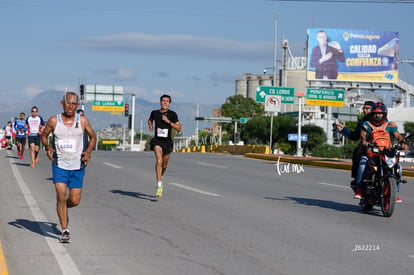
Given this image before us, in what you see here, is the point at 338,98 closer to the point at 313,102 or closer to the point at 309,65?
the point at 313,102

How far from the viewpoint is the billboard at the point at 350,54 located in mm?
65812

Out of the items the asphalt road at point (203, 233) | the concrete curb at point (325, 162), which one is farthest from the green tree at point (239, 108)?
the asphalt road at point (203, 233)

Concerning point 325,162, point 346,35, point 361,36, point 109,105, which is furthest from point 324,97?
point 109,105

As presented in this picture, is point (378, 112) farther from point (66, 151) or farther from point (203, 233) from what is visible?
point (66, 151)

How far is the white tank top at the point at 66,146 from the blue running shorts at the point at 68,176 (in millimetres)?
50

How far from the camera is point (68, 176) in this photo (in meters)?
8.28

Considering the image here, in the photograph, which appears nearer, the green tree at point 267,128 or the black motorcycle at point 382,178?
the black motorcycle at point 382,178

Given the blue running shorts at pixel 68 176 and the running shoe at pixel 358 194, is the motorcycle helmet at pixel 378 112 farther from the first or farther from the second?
the blue running shorts at pixel 68 176

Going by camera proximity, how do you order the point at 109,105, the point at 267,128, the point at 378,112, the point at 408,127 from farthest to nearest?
1. the point at 267,128
2. the point at 408,127
3. the point at 109,105
4. the point at 378,112

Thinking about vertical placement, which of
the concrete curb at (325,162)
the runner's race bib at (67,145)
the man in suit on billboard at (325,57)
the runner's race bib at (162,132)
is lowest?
the concrete curb at (325,162)

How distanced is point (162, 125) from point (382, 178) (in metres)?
4.30

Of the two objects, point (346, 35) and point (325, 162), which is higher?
point (346, 35)

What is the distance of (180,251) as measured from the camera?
794 cm

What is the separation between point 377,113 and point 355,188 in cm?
131
